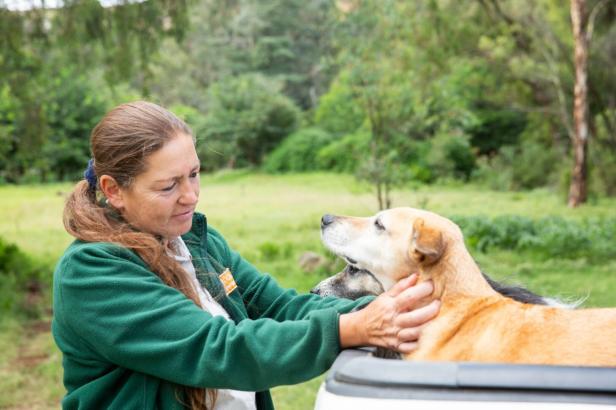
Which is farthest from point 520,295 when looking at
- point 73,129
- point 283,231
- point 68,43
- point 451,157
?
point 73,129

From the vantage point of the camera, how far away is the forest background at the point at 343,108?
31.6 feet

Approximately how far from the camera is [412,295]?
2084mm

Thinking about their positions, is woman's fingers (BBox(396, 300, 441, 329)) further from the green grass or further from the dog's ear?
the green grass

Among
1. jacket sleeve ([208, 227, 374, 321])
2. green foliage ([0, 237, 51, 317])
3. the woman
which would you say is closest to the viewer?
the woman

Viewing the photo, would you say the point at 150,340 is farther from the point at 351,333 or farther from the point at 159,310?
the point at 351,333

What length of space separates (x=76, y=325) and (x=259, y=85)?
32437mm

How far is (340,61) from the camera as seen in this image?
1079 cm

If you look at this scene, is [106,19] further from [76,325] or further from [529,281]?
[76,325]

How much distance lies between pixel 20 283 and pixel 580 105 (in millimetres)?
12543

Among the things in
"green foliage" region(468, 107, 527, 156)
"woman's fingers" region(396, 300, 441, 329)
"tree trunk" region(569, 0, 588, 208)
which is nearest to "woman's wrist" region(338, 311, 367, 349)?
"woman's fingers" region(396, 300, 441, 329)

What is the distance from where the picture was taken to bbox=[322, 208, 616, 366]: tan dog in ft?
5.95

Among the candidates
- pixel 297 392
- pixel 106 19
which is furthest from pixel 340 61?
pixel 297 392

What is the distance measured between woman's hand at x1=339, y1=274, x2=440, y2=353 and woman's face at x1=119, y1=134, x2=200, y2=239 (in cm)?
58

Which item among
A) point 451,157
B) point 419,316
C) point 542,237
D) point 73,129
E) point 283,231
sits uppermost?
point 419,316
